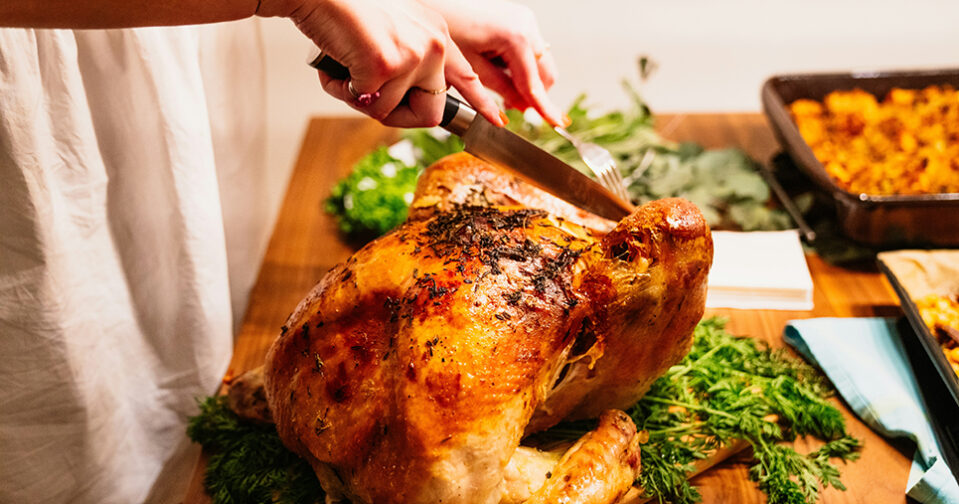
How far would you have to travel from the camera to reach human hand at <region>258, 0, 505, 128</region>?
1.18 m

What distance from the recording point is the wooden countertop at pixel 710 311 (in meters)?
1.59

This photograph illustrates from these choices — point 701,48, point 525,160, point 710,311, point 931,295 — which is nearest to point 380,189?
point 525,160

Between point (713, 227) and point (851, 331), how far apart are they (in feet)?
1.78

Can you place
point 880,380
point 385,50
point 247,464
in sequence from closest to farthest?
point 385,50, point 247,464, point 880,380

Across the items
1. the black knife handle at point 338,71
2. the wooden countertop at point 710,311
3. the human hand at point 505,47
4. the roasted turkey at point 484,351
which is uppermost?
the black knife handle at point 338,71

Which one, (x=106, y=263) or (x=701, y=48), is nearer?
(x=106, y=263)

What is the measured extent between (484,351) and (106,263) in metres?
0.83

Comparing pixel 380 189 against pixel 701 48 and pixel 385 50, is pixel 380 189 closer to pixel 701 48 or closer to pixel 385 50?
pixel 385 50

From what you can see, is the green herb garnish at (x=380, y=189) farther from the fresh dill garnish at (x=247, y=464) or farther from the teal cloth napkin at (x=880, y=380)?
the teal cloth napkin at (x=880, y=380)

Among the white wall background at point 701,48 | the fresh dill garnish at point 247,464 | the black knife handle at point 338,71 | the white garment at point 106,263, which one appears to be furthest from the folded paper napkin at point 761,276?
the white wall background at point 701,48

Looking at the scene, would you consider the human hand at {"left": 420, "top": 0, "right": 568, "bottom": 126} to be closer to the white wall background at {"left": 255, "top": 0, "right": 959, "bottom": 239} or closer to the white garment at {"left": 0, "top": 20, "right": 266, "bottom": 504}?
the white garment at {"left": 0, "top": 20, "right": 266, "bottom": 504}

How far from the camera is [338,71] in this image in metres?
1.38

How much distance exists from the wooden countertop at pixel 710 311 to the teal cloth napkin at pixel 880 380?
0.04m

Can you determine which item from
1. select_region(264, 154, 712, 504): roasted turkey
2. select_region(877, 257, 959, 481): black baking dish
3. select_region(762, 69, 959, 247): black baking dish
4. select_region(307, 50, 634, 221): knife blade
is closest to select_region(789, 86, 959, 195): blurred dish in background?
select_region(762, 69, 959, 247): black baking dish
